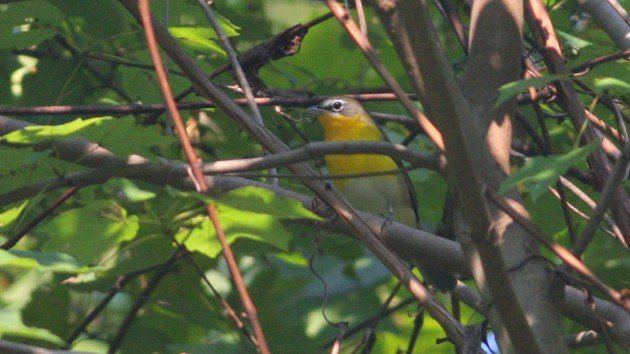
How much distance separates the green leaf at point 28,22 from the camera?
3.36 meters

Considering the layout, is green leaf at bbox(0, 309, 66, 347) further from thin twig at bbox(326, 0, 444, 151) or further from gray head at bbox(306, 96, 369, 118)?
gray head at bbox(306, 96, 369, 118)

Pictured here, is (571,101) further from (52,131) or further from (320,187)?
(52,131)

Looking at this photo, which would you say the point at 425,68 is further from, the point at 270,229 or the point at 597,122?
the point at 597,122

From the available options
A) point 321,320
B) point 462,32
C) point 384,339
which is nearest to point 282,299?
point 321,320

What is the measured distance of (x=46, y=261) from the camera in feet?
7.18

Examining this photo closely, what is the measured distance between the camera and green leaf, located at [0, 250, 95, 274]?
213 centimetres

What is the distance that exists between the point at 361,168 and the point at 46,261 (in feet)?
12.2

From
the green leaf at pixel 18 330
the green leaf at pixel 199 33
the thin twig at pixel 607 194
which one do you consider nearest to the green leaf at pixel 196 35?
the green leaf at pixel 199 33

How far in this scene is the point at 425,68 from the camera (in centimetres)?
205

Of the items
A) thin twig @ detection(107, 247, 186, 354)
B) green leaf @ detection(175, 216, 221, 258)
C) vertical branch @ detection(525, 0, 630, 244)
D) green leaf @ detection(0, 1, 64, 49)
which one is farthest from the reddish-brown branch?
thin twig @ detection(107, 247, 186, 354)

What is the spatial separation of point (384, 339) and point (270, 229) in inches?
121

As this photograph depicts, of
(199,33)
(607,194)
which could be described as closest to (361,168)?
(199,33)

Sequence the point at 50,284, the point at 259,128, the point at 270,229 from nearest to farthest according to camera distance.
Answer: the point at 270,229
the point at 259,128
the point at 50,284

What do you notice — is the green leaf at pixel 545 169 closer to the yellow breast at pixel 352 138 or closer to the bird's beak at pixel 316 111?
the yellow breast at pixel 352 138
